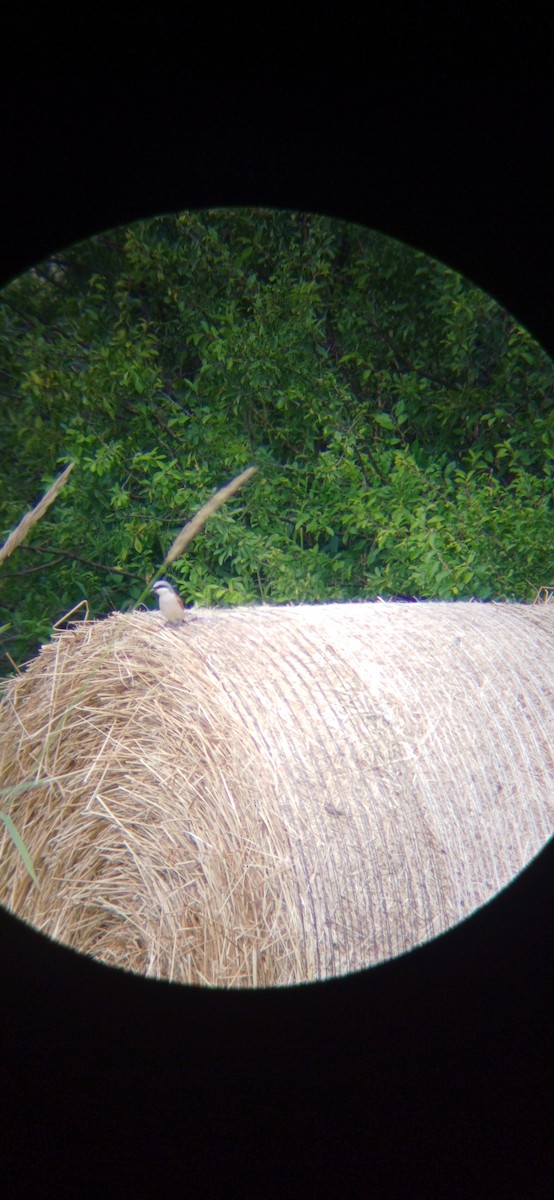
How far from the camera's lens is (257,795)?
2068 millimetres

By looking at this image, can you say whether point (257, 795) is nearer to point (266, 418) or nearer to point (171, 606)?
point (171, 606)

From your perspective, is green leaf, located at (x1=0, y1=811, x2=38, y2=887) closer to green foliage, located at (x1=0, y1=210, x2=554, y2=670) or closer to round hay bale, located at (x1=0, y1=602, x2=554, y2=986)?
round hay bale, located at (x1=0, y1=602, x2=554, y2=986)

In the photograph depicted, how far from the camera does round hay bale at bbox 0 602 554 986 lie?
2.04 m

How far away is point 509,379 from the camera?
477cm

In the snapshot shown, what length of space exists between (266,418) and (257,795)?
3.17 meters

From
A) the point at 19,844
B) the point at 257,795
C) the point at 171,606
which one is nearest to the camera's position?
the point at 19,844

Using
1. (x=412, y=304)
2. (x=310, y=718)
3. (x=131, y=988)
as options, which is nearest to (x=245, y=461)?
(x=412, y=304)

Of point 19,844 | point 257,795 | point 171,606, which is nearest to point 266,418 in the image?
point 171,606

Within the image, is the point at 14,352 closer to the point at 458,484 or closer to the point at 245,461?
the point at 245,461

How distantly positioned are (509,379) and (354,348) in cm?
86

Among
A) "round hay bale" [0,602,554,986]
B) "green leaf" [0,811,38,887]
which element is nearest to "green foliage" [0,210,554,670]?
"round hay bale" [0,602,554,986]

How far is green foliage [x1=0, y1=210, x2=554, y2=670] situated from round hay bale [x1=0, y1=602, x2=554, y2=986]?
202 cm

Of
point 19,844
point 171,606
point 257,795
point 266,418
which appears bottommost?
point 257,795

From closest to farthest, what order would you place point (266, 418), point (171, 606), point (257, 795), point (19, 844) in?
point (19, 844), point (257, 795), point (171, 606), point (266, 418)
